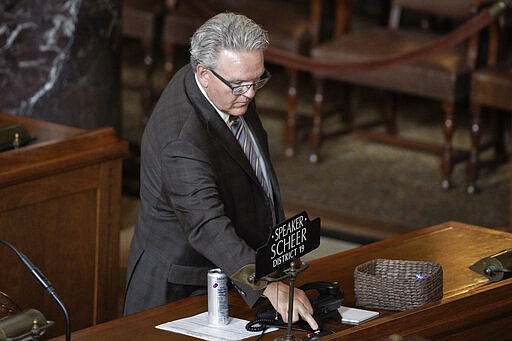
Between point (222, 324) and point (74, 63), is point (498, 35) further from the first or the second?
point (222, 324)

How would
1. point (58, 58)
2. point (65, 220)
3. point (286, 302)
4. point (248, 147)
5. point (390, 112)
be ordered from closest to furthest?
1. point (286, 302)
2. point (248, 147)
3. point (65, 220)
4. point (58, 58)
5. point (390, 112)

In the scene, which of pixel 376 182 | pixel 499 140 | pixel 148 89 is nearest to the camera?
pixel 376 182

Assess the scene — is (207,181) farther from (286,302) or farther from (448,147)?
(448,147)

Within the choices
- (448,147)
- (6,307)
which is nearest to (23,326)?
(6,307)

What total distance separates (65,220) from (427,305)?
1583 millimetres

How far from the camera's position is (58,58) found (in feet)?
19.6

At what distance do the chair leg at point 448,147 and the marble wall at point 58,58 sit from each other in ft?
5.63

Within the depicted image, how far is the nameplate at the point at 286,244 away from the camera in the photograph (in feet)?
9.77

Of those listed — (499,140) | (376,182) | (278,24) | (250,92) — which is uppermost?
(250,92)

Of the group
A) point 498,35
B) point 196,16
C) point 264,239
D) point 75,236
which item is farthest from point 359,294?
point 196,16

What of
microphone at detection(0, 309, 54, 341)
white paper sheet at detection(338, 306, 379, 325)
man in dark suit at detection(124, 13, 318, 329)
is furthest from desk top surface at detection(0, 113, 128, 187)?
white paper sheet at detection(338, 306, 379, 325)

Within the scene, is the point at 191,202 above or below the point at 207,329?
above

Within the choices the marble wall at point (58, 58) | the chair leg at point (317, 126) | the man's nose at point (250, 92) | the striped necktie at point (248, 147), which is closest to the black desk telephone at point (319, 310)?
the striped necktie at point (248, 147)

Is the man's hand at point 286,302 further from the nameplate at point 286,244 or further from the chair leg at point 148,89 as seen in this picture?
→ the chair leg at point 148,89
